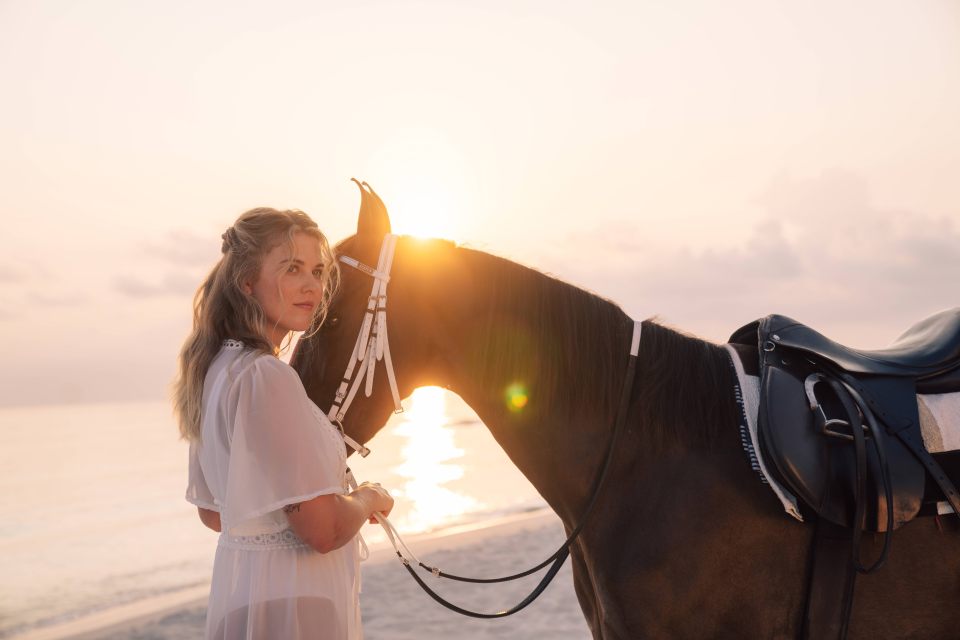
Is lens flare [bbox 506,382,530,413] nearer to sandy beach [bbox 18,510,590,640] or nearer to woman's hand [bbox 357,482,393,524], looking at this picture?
woman's hand [bbox 357,482,393,524]

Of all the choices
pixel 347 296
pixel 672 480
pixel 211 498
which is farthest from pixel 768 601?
pixel 211 498

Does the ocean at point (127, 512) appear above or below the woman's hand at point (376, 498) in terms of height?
below

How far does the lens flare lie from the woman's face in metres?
0.65

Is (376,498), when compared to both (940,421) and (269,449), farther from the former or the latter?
(940,421)

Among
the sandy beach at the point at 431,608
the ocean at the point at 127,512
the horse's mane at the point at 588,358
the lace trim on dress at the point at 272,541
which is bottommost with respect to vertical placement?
the ocean at the point at 127,512

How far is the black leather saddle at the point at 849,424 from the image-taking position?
196 cm

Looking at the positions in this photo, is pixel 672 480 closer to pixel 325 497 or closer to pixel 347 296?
pixel 325 497

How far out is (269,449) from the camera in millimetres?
1866

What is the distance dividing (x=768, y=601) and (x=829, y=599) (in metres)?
0.16

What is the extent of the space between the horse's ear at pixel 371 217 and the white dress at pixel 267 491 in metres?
0.58

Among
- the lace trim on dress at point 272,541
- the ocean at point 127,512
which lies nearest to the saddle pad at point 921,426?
the lace trim on dress at point 272,541

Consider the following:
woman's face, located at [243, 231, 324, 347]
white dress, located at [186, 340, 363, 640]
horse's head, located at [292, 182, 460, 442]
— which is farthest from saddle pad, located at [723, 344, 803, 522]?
woman's face, located at [243, 231, 324, 347]

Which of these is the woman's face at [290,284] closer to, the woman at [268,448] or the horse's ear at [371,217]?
the woman at [268,448]

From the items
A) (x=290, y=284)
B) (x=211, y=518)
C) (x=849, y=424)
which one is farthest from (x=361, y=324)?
(x=849, y=424)
